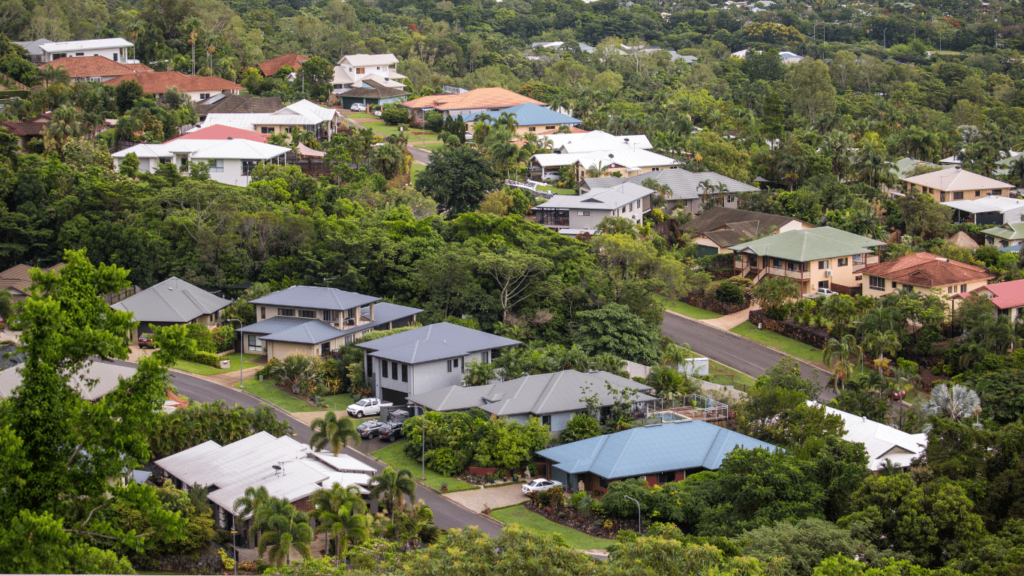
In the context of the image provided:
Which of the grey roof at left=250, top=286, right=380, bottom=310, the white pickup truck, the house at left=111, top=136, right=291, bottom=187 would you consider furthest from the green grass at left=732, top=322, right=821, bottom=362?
the house at left=111, top=136, right=291, bottom=187

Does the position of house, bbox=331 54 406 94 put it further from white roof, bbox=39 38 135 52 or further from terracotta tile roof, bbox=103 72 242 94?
white roof, bbox=39 38 135 52

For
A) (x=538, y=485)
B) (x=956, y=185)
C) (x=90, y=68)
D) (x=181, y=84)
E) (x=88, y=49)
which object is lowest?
(x=538, y=485)

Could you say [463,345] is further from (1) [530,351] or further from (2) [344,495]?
(2) [344,495]

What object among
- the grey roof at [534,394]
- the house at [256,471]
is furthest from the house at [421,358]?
the house at [256,471]

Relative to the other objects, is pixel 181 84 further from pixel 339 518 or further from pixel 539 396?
pixel 339 518

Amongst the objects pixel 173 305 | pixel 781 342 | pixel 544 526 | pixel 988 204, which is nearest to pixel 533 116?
pixel 988 204

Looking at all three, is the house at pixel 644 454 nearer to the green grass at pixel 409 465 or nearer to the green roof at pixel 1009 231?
the green grass at pixel 409 465

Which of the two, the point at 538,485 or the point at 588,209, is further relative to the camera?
the point at 588,209
